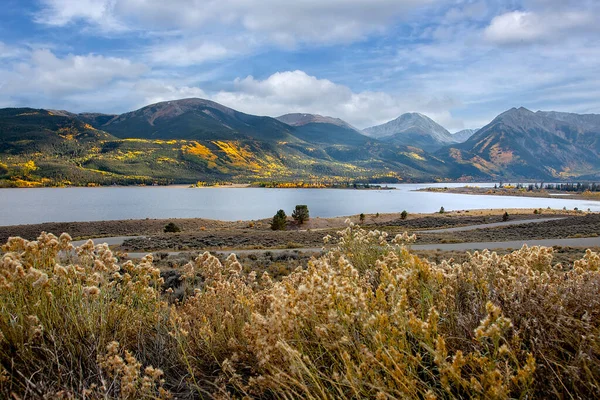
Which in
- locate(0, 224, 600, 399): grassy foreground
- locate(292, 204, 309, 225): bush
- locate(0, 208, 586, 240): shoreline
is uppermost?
locate(0, 224, 600, 399): grassy foreground

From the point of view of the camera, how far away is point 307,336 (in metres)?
2.74

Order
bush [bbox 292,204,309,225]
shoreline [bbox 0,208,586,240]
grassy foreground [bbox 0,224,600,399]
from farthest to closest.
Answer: bush [bbox 292,204,309,225] < shoreline [bbox 0,208,586,240] < grassy foreground [bbox 0,224,600,399]

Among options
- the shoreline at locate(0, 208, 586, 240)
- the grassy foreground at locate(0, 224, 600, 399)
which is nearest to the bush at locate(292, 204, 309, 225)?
the shoreline at locate(0, 208, 586, 240)

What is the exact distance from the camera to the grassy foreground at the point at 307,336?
6.42ft

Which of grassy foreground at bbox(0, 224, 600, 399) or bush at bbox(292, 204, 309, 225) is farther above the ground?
grassy foreground at bbox(0, 224, 600, 399)

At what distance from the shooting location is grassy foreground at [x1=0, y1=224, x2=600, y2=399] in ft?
6.42

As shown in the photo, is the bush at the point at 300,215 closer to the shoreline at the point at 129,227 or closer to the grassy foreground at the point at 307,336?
Answer: the shoreline at the point at 129,227

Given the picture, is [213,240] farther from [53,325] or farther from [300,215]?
[53,325]

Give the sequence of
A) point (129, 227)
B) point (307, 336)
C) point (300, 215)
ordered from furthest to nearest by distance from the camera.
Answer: point (300, 215) → point (129, 227) → point (307, 336)

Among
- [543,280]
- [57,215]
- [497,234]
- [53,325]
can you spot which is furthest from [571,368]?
[57,215]

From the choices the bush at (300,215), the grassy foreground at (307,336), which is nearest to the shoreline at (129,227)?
the bush at (300,215)

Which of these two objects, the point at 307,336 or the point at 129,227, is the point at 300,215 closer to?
the point at 129,227

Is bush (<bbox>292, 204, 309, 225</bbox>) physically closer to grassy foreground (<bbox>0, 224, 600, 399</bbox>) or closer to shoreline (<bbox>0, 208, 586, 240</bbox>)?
shoreline (<bbox>0, 208, 586, 240</bbox>)

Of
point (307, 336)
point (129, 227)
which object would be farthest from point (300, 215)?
point (307, 336)
